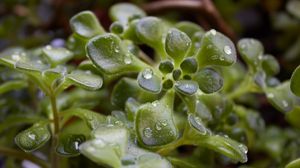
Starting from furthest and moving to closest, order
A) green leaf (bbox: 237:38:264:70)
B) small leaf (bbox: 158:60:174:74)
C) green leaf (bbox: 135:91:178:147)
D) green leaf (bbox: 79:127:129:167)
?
green leaf (bbox: 237:38:264:70) < small leaf (bbox: 158:60:174:74) < green leaf (bbox: 135:91:178:147) < green leaf (bbox: 79:127:129:167)

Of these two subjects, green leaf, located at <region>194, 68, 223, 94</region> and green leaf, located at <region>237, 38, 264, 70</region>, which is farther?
green leaf, located at <region>237, 38, 264, 70</region>

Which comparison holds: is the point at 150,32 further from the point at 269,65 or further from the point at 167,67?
the point at 269,65

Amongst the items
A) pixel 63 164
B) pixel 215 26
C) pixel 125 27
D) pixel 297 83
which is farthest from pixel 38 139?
pixel 215 26

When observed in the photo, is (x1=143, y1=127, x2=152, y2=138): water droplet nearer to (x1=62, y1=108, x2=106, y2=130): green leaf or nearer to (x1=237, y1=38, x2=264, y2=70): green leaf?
(x1=62, y1=108, x2=106, y2=130): green leaf

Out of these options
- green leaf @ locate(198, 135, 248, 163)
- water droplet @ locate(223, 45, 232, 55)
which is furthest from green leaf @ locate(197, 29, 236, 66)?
green leaf @ locate(198, 135, 248, 163)

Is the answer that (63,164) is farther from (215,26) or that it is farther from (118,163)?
(215,26)

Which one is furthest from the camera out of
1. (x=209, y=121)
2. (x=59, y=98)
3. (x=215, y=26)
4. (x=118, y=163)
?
(x=215, y=26)
